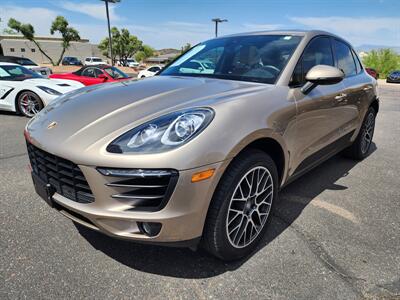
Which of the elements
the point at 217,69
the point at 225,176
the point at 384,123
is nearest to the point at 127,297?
the point at 225,176

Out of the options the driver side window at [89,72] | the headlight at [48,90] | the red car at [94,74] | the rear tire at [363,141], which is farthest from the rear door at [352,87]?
the driver side window at [89,72]

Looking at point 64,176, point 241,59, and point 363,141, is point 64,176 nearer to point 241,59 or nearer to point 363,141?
point 241,59

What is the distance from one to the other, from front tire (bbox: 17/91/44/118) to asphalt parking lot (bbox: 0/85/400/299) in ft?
14.1

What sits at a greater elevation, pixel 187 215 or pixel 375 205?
pixel 187 215

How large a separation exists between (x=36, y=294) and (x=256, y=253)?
144 cm

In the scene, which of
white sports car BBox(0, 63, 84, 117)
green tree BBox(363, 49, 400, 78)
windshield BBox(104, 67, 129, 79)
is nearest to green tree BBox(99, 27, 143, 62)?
green tree BBox(363, 49, 400, 78)

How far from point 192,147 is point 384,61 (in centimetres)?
4522

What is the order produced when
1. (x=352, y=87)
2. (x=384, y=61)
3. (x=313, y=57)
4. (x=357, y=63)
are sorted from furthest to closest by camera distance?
1. (x=384, y=61)
2. (x=357, y=63)
3. (x=352, y=87)
4. (x=313, y=57)

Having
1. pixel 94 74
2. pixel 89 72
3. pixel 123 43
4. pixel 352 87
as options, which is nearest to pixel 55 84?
pixel 94 74

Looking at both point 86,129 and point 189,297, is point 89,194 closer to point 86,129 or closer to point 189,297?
point 86,129

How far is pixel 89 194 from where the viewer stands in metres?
1.78

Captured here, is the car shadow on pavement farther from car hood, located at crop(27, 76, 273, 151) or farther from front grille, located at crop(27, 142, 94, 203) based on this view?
car hood, located at crop(27, 76, 273, 151)

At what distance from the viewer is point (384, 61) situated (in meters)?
39.1

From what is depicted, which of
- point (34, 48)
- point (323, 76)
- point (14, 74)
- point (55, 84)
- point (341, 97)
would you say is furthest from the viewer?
point (34, 48)
